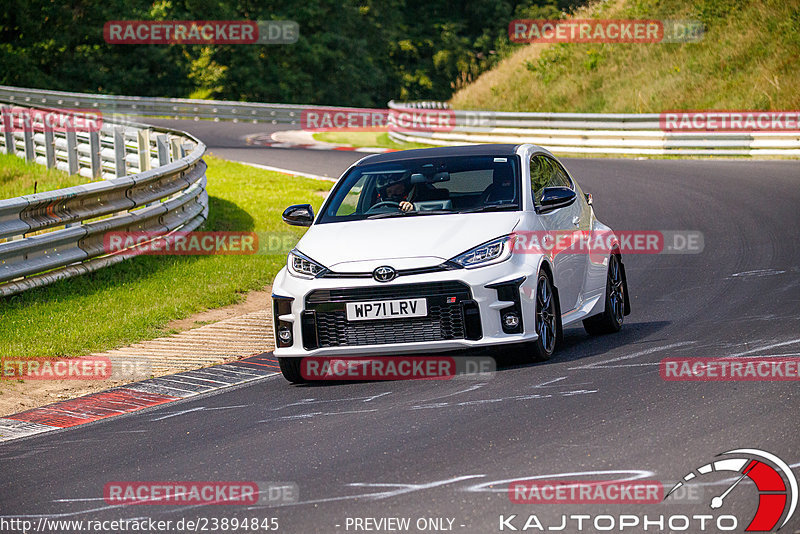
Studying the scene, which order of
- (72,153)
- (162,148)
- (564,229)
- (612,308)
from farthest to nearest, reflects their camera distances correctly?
(72,153) → (162,148) → (612,308) → (564,229)

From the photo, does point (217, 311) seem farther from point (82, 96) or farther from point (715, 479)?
point (82, 96)

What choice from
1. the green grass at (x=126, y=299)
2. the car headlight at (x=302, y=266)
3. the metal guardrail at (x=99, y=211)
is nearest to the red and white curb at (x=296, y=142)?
the metal guardrail at (x=99, y=211)

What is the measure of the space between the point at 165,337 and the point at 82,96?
131 feet

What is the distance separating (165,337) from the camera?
35.1ft

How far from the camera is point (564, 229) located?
9266 millimetres

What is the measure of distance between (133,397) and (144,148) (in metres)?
13.1

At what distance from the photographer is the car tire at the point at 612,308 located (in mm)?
9961

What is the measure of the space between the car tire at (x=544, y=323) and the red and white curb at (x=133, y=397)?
2084 millimetres

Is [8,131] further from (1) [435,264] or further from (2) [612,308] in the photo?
(1) [435,264]

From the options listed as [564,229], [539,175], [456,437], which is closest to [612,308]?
[564,229]

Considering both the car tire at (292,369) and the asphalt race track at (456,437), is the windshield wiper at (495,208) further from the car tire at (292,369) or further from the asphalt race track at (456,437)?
the car tire at (292,369)

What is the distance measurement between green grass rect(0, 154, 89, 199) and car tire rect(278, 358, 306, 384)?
483 inches

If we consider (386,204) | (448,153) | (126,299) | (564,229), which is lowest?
(126,299)

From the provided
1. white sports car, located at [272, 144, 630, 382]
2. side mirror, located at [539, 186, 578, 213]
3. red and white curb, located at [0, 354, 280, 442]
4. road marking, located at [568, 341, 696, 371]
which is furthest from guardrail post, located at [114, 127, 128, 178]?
road marking, located at [568, 341, 696, 371]
